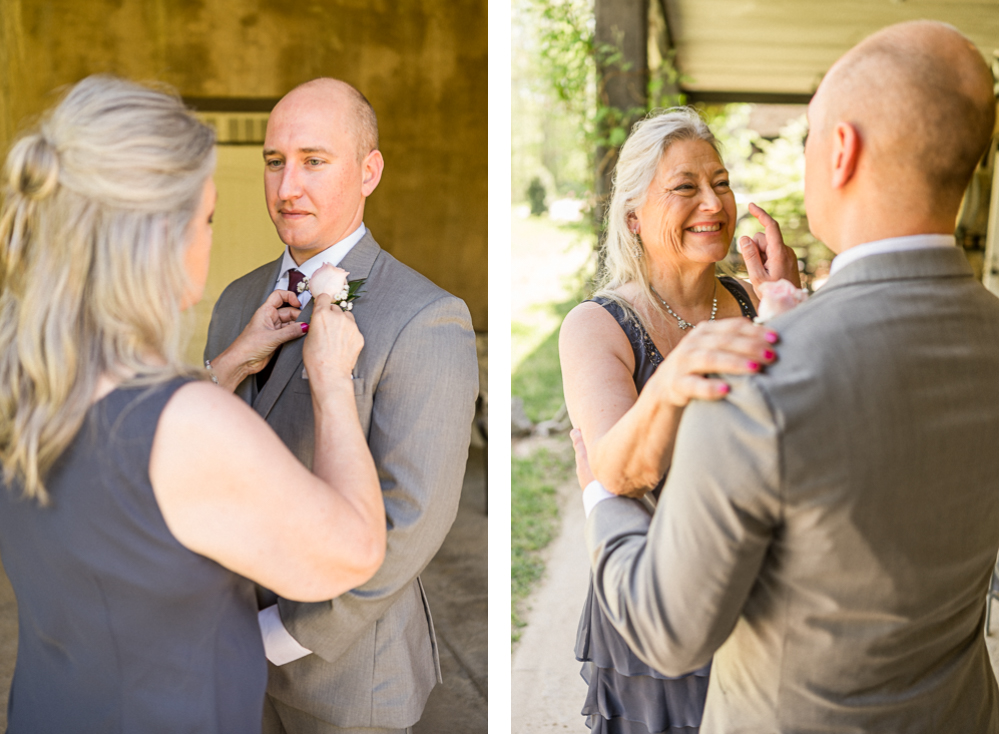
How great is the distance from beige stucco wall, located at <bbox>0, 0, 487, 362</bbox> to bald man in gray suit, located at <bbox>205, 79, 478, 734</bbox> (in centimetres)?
528

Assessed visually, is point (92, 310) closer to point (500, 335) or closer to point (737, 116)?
point (500, 335)

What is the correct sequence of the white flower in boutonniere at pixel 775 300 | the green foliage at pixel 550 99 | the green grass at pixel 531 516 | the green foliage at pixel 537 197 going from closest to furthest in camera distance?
1. the white flower in boutonniere at pixel 775 300
2. the green grass at pixel 531 516
3. the green foliage at pixel 550 99
4. the green foliage at pixel 537 197

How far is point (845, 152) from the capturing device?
1.12m

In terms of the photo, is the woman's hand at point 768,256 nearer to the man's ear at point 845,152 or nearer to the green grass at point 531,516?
the man's ear at point 845,152

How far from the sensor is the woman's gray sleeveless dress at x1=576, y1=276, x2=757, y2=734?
1.82 metres

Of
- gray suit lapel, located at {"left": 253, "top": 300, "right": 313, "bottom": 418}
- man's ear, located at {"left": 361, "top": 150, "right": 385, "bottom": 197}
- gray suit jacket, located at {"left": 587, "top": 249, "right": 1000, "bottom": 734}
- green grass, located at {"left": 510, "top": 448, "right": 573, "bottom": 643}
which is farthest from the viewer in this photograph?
green grass, located at {"left": 510, "top": 448, "right": 573, "bottom": 643}

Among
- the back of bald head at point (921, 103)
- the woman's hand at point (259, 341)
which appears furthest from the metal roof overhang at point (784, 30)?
the back of bald head at point (921, 103)

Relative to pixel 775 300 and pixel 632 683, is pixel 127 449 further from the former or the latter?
pixel 632 683


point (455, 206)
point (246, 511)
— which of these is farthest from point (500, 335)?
point (455, 206)

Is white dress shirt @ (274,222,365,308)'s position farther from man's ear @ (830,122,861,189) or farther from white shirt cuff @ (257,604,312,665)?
man's ear @ (830,122,861,189)

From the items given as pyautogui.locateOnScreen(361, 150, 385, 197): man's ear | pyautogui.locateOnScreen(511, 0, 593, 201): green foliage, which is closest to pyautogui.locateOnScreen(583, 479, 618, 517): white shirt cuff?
pyautogui.locateOnScreen(361, 150, 385, 197): man's ear

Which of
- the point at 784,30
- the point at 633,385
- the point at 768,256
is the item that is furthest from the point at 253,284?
the point at 784,30

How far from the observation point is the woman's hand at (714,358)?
1.04 metres

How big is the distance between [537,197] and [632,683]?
1622 centimetres
